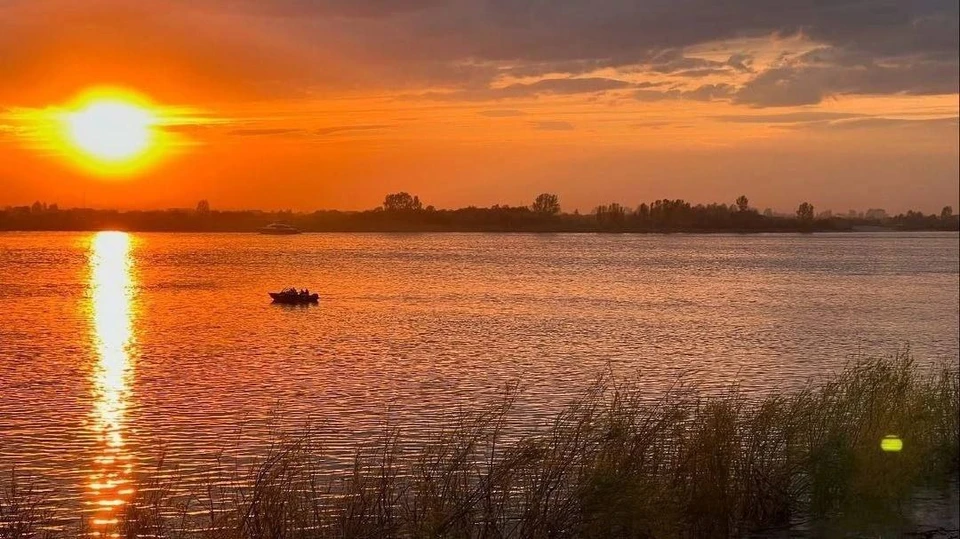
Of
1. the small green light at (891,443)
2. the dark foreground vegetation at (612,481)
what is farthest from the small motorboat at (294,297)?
the small green light at (891,443)

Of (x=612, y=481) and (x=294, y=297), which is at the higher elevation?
(x=612, y=481)

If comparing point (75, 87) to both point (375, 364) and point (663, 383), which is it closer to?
point (375, 364)

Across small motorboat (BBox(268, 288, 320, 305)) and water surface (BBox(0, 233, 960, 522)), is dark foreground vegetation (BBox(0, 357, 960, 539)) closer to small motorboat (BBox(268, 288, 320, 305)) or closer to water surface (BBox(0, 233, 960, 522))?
water surface (BBox(0, 233, 960, 522))

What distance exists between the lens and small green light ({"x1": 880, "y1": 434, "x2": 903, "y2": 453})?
19.1 meters

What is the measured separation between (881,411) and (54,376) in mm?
26308

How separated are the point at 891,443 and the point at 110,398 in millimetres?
21692

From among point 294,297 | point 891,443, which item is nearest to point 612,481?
point 891,443

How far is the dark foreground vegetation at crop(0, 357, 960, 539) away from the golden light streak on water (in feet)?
2.08

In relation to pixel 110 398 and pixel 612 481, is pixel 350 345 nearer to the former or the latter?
pixel 110 398

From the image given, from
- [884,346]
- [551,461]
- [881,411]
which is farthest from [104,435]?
[884,346]

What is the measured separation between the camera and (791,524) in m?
17.9

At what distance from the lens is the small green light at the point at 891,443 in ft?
62.7

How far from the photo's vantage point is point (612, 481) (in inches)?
565

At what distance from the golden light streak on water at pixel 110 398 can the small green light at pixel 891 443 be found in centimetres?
1380
